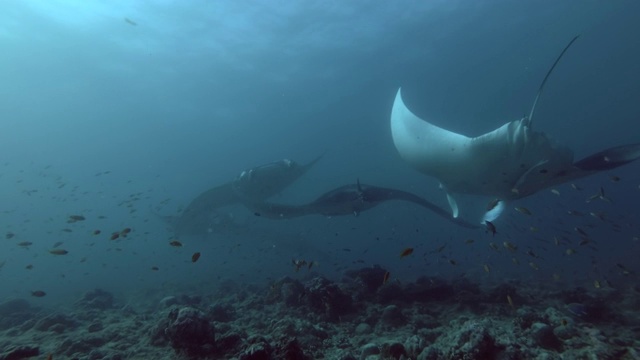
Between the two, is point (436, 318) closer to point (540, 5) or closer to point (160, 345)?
point (160, 345)

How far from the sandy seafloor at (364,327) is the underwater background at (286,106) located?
110 centimetres

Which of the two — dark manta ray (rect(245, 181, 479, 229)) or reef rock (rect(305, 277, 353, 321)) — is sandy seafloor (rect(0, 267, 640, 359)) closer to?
reef rock (rect(305, 277, 353, 321))

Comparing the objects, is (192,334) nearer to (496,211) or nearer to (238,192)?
(496,211)

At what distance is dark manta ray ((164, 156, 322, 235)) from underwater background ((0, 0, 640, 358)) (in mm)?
1240

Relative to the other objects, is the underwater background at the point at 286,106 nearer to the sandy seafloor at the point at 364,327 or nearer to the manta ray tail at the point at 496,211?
the manta ray tail at the point at 496,211

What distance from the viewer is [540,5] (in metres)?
29.3

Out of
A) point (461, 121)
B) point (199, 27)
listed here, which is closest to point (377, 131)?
point (461, 121)

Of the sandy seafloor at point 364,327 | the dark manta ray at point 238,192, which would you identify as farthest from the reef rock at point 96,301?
the dark manta ray at point 238,192

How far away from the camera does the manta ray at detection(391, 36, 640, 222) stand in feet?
23.9

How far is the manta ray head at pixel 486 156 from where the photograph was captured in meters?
7.52

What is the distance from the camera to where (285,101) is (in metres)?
44.6

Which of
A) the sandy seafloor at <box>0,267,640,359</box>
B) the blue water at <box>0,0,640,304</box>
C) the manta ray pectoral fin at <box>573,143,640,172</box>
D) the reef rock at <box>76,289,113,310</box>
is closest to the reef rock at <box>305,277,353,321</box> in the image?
the sandy seafloor at <box>0,267,640,359</box>

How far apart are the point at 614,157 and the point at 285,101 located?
40115 millimetres

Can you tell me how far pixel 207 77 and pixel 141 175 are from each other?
4829 cm
